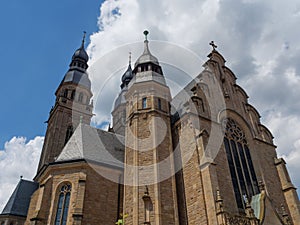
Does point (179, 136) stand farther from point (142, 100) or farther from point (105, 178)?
point (105, 178)

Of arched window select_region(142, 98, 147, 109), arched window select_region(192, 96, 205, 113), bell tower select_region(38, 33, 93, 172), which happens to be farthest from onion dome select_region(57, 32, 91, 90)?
arched window select_region(192, 96, 205, 113)

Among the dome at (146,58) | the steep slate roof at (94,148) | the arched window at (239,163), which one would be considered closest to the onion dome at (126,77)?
the dome at (146,58)

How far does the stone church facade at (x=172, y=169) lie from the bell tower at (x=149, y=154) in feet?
0.22

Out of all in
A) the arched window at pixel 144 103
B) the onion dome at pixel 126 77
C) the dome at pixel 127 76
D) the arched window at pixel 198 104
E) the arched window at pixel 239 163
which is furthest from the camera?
the dome at pixel 127 76

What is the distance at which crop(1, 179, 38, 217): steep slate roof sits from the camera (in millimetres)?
22386

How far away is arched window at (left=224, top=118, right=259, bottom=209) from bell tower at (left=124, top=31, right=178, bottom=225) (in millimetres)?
4184

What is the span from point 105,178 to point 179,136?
6211mm

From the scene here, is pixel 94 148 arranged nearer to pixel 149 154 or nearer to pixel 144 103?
pixel 144 103

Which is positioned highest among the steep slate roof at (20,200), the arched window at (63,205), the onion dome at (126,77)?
the onion dome at (126,77)

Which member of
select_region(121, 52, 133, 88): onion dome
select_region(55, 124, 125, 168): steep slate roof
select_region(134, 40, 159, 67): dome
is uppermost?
select_region(121, 52, 133, 88): onion dome

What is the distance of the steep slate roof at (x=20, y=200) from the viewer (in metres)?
22.4

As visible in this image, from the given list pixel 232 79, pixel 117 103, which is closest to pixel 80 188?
pixel 232 79

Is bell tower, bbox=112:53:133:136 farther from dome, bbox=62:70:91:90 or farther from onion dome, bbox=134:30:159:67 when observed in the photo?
onion dome, bbox=134:30:159:67

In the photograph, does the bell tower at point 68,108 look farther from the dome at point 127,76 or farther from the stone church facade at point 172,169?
the dome at point 127,76
